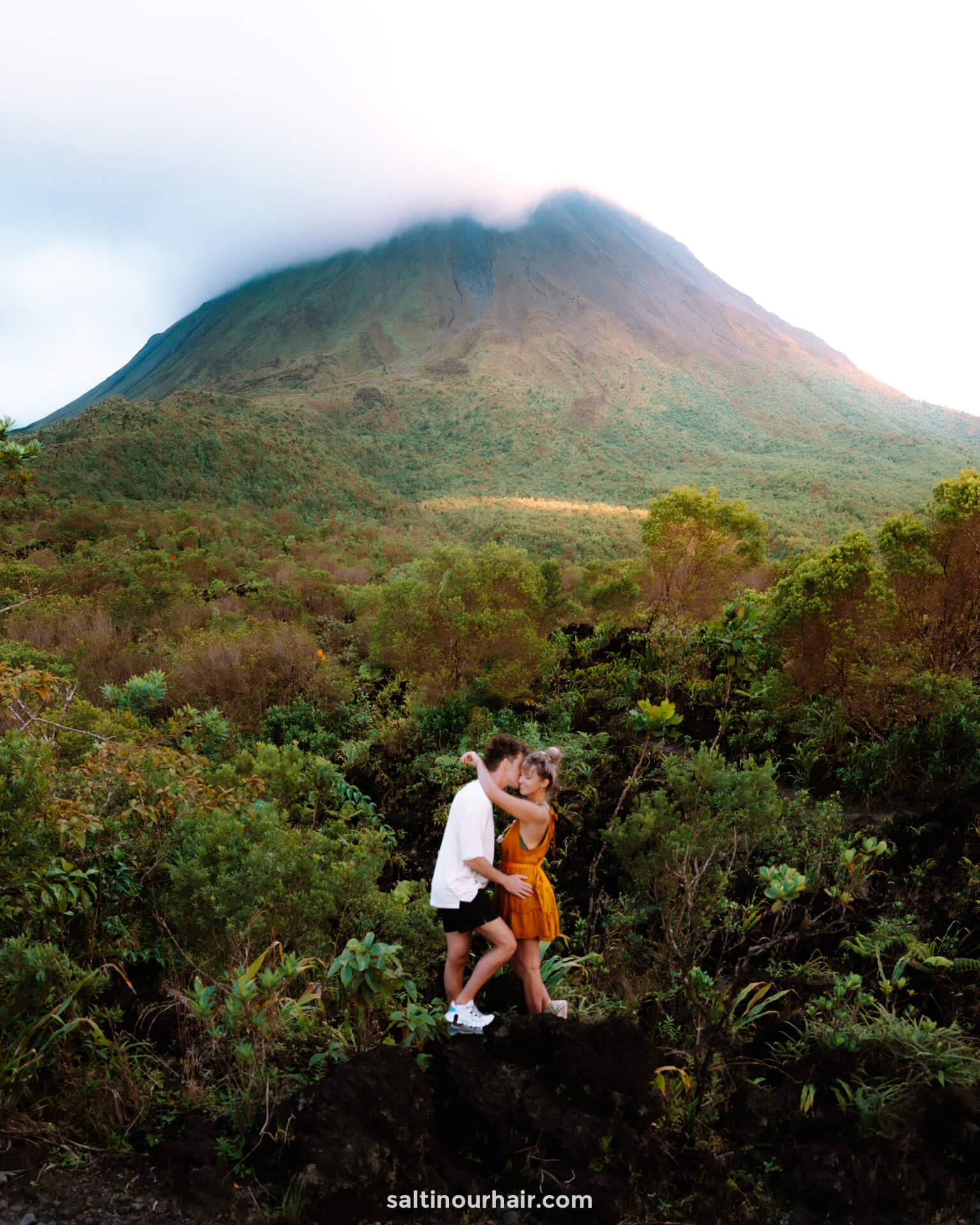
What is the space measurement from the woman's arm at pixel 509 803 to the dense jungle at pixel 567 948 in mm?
764

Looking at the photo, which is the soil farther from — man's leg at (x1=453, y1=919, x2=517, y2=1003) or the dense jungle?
man's leg at (x1=453, y1=919, x2=517, y2=1003)

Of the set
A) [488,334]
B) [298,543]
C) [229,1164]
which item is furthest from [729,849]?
[488,334]

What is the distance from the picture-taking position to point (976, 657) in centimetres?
618

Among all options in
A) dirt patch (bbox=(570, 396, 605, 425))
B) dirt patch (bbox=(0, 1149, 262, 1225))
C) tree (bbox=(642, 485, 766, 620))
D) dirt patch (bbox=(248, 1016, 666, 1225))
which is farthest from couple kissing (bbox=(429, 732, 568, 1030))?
dirt patch (bbox=(570, 396, 605, 425))

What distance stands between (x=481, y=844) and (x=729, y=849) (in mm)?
2004

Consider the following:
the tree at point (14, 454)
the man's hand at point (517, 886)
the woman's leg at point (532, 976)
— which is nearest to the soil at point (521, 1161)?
the woman's leg at point (532, 976)

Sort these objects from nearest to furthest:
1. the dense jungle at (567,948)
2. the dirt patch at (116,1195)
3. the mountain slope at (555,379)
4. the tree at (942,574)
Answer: the dirt patch at (116,1195) → the dense jungle at (567,948) → the tree at (942,574) → the mountain slope at (555,379)

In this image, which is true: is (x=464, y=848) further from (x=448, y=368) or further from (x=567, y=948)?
(x=448, y=368)

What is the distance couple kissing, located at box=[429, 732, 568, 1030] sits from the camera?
3.20 metres

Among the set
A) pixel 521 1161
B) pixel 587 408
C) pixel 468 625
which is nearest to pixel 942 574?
pixel 468 625

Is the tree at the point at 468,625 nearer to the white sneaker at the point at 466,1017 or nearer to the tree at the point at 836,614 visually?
the tree at the point at 836,614

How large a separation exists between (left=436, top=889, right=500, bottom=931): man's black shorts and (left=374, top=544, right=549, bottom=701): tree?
494cm

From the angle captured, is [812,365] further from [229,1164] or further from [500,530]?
[229,1164]

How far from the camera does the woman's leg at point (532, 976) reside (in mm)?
3287
